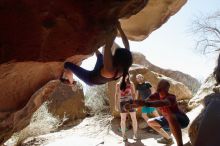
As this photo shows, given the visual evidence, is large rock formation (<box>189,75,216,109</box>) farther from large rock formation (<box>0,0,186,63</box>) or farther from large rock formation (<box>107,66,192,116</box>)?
large rock formation (<box>0,0,186,63</box>)

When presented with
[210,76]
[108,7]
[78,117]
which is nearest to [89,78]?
[108,7]

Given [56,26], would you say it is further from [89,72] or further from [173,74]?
[173,74]

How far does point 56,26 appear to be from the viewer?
6.11 meters

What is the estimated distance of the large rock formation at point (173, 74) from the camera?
2114cm

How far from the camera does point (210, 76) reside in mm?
13117

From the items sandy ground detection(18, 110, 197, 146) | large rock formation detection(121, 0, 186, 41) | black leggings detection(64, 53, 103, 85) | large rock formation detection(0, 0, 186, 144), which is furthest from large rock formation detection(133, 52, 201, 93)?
black leggings detection(64, 53, 103, 85)

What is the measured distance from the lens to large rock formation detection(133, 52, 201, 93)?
69.4ft

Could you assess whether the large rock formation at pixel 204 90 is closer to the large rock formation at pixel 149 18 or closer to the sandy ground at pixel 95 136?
the sandy ground at pixel 95 136

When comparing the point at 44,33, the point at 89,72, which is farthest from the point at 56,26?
the point at 89,72

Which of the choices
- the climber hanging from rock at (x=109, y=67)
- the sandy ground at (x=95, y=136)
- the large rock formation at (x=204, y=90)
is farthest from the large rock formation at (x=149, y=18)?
the large rock formation at (x=204, y=90)

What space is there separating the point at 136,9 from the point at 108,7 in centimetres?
81

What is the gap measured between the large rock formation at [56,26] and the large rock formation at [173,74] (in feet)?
48.2

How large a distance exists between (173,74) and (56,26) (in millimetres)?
15996

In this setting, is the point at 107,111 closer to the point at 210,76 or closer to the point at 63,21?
the point at 210,76
